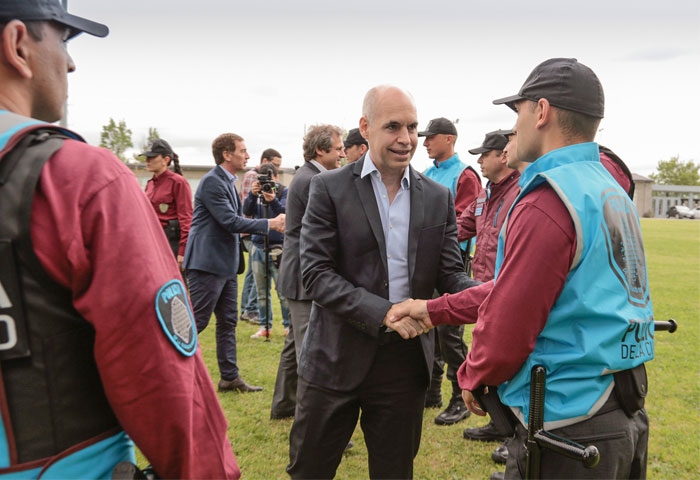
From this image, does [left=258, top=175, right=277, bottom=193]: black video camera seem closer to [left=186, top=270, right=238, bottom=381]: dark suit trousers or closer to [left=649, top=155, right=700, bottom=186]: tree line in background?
[left=186, top=270, right=238, bottom=381]: dark suit trousers

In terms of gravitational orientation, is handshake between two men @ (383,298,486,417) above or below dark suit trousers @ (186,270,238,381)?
above

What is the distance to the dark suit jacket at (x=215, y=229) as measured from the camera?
5379 millimetres

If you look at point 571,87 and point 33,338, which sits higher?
point 571,87

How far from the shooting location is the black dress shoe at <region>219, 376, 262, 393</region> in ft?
18.6

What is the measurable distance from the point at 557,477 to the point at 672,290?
40.6 feet

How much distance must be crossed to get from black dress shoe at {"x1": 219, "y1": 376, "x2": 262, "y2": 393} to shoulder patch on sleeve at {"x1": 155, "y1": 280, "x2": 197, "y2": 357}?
4.61 m

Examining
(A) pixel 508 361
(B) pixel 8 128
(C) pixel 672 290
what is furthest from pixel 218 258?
(C) pixel 672 290

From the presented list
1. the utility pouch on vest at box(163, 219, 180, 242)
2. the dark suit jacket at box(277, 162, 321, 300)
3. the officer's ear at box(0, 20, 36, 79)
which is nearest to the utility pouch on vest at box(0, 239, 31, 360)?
the officer's ear at box(0, 20, 36, 79)

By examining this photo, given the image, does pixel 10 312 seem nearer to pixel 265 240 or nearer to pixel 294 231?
pixel 294 231

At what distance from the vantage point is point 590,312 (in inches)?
73.7

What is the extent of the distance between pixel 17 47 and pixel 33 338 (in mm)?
695

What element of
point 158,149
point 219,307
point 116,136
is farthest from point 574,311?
point 116,136

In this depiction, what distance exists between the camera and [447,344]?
503 centimetres

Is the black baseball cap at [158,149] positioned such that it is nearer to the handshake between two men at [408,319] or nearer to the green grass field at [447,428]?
the green grass field at [447,428]
